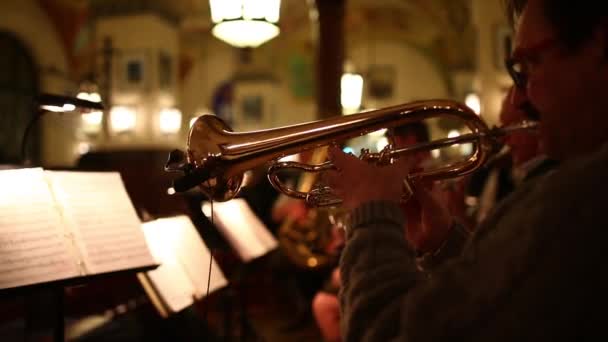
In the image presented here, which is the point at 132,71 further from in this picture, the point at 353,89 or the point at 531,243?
the point at 531,243

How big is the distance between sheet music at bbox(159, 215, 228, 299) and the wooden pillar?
209 cm

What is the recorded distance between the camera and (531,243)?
0.84 m

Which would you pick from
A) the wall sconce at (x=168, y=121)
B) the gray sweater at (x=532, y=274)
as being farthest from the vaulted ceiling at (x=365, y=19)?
the gray sweater at (x=532, y=274)

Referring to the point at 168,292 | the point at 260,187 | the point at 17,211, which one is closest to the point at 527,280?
the point at 17,211

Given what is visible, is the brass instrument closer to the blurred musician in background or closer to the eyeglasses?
the blurred musician in background

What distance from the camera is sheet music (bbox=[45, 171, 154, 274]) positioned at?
1.78m

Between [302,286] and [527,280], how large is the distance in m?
4.29

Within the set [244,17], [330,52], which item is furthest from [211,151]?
[330,52]

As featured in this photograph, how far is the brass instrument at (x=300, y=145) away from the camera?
1450mm

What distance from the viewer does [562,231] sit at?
83 cm

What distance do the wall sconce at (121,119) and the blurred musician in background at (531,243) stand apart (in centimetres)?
1185

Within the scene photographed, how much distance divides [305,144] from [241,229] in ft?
5.21

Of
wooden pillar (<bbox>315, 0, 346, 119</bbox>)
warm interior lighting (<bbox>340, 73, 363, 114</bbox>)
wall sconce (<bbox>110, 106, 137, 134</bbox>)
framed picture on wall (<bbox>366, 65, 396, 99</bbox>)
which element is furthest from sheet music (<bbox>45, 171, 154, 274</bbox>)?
framed picture on wall (<bbox>366, 65, 396, 99</bbox>)

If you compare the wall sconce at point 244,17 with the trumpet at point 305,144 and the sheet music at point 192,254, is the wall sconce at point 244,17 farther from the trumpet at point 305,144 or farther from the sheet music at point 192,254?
the trumpet at point 305,144
